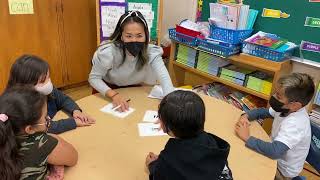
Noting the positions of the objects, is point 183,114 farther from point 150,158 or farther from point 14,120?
point 14,120

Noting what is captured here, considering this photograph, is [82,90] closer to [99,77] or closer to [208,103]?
[99,77]

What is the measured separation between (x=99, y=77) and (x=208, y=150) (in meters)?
1.25

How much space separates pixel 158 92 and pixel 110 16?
1.37 meters

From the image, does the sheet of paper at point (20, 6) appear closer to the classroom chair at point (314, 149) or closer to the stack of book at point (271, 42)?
the stack of book at point (271, 42)

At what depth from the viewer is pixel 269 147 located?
1.38m

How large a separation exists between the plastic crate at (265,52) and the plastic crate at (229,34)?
90 millimetres

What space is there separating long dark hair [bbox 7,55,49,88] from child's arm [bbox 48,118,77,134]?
Answer: 0.24m

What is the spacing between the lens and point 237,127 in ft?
5.15

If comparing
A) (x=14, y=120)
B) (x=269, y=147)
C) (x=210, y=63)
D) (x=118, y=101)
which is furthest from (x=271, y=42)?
(x=14, y=120)

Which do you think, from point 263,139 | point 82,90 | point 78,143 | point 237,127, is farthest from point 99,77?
point 82,90

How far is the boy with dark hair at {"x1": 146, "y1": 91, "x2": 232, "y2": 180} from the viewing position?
980mm

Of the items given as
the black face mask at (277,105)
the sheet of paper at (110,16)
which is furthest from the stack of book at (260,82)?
the sheet of paper at (110,16)

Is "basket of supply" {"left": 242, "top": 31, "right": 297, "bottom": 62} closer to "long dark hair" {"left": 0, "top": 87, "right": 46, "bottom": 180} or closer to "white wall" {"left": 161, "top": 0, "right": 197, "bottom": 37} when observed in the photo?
"white wall" {"left": 161, "top": 0, "right": 197, "bottom": 37}

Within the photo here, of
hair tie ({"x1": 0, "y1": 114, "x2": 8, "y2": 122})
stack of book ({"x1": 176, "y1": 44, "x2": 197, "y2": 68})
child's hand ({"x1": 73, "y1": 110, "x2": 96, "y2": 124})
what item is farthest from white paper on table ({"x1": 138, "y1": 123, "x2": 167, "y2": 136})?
stack of book ({"x1": 176, "y1": 44, "x2": 197, "y2": 68})
